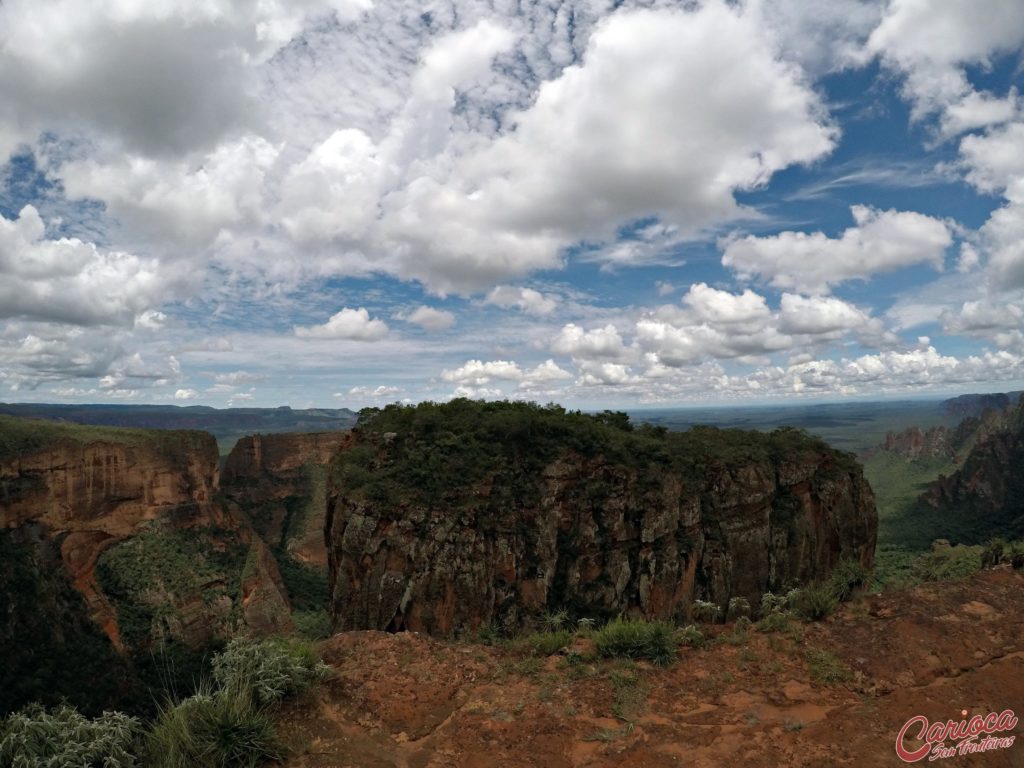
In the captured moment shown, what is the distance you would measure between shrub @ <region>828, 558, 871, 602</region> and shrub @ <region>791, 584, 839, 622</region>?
0.48m

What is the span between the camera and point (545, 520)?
89.6 feet

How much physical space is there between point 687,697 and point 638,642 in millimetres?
1358

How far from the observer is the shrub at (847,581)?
10.8 metres

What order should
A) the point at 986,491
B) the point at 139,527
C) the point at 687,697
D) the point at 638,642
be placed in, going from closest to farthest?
the point at 687,697 < the point at 638,642 < the point at 139,527 < the point at 986,491

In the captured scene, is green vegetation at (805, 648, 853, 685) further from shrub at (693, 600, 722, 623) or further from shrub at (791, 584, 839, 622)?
shrub at (693, 600, 722, 623)

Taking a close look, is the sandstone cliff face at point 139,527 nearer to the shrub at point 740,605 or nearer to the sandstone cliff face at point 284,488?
the sandstone cliff face at point 284,488

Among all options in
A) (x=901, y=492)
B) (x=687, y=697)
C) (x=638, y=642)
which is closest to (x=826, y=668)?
(x=687, y=697)

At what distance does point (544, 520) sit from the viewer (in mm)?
27281

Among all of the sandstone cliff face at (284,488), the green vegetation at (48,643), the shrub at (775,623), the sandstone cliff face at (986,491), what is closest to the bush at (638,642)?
the shrub at (775,623)

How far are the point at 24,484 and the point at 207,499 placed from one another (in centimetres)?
2026

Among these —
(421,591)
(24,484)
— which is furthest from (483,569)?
(24,484)

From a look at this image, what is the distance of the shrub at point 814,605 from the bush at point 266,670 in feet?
28.0

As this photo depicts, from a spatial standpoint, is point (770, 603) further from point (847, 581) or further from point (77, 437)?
point (77, 437)

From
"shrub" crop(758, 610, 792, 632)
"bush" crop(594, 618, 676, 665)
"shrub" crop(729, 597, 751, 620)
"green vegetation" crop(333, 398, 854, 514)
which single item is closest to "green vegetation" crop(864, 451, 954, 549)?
"green vegetation" crop(333, 398, 854, 514)
